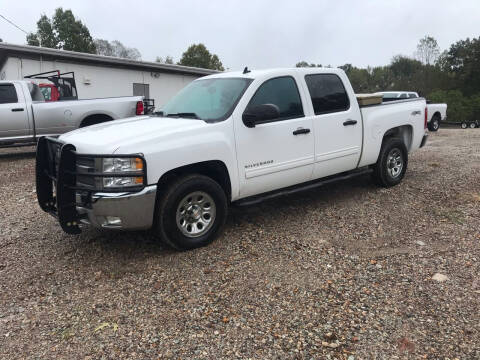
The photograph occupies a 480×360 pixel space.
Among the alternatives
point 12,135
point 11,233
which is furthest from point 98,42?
point 11,233

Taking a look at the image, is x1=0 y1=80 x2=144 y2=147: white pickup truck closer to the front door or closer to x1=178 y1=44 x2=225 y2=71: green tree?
the front door

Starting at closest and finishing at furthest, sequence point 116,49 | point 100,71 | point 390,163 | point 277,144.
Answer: point 277,144
point 390,163
point 100,71
point 116,49

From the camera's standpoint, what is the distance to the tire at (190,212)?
155 inches

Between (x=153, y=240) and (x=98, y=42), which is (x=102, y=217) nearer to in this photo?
(x=153, y=240)

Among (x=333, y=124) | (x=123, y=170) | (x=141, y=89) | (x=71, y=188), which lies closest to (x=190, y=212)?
(x=123, y=170)

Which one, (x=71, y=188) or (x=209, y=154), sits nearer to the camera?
(x=71, y=188)

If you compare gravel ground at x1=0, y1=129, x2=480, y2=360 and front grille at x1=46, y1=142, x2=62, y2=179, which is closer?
gravel ground at x1=0, y1=129, x2=480, y2=360

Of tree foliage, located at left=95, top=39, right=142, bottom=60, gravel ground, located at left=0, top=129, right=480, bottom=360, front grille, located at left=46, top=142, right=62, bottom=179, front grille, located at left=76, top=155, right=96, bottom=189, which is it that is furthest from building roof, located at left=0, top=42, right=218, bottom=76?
tree foliage, located at left=95, top=39, right=142, bottom=60

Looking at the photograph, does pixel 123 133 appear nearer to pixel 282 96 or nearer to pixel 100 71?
pixel 282 96

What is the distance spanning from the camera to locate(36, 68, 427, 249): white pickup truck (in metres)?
3.73

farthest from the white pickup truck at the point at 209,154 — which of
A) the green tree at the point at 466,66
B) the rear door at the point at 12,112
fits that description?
the green tree at the point at 466,66

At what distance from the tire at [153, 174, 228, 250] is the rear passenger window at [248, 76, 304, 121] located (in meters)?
1.16

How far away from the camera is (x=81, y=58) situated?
626 inches

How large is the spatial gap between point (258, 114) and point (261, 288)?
5.98ft
